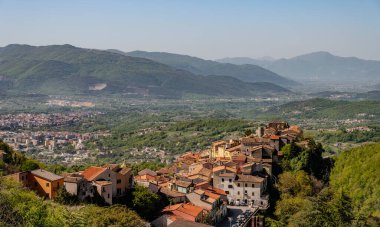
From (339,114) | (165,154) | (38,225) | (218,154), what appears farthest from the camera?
(339,114)

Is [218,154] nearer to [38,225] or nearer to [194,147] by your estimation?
[38,225]

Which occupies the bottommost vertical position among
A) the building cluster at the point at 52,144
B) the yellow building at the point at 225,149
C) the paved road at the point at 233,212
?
the building cluster at the point at 52,144

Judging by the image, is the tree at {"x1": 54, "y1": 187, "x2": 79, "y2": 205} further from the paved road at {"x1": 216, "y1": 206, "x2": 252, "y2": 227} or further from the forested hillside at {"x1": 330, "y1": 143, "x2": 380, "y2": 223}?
the forested hillside at {"x1": 330, "y1": 143, "x2": 380, "y2": 223}

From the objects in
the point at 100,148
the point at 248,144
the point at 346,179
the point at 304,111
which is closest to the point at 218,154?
the point at 248,144

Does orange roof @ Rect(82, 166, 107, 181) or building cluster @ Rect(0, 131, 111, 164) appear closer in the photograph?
orange roof @ Rect(82, 166, 107, 181)

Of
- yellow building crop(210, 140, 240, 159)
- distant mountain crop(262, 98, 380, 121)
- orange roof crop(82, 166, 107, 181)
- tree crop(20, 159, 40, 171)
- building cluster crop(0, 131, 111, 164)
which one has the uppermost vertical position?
orange roof crop(82, 166, 107, 181)

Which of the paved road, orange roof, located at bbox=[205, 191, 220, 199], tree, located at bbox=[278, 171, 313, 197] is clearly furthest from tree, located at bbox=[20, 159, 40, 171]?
tree, located at bbox=[278, 171, 313, 197]

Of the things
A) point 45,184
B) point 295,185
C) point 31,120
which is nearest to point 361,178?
point 295,185

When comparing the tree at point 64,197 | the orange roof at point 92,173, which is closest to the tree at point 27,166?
the orange roof at point 92,173

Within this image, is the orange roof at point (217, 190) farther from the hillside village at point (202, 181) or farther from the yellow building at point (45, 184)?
the yellow building at point (45, 184)
